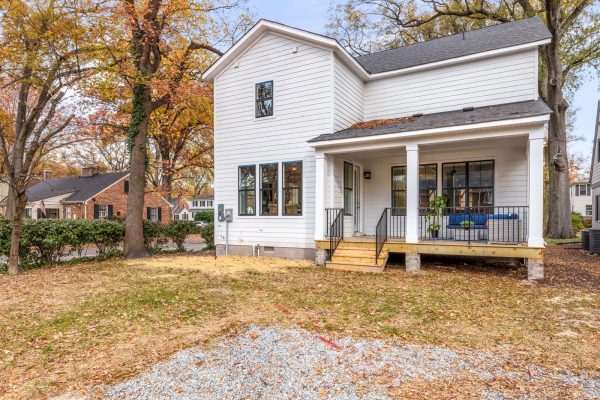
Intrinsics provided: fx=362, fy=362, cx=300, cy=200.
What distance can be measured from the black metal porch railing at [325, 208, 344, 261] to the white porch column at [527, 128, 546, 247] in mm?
4223

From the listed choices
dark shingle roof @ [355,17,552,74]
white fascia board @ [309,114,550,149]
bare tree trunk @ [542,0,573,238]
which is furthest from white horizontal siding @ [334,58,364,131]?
bare tree trunk @ [542,0,573,238]

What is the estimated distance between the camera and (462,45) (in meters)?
11.2

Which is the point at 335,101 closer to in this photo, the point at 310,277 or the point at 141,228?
the point at 310,277

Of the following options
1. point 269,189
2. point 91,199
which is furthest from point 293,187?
point 91,199

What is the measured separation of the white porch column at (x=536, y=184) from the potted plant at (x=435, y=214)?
192cm

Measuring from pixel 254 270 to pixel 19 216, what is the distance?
245 inches

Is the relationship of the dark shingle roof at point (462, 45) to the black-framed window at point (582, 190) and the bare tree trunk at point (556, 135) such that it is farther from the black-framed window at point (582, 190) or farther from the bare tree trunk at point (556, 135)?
the black-framed window at point (582, 190)

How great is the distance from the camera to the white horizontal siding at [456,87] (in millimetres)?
9672

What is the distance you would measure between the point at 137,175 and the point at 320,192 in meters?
6.63

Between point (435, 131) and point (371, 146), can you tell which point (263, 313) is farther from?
point (435, 131)

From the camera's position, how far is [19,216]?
30.5 ft

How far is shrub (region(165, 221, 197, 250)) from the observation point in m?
14.0

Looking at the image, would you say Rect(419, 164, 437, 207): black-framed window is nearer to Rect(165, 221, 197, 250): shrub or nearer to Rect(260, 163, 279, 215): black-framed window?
Rect(260, 163, 279, 215): black-framed window

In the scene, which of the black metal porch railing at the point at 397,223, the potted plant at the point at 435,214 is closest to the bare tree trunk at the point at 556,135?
the black metal porch railing at the point at 397,223
